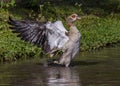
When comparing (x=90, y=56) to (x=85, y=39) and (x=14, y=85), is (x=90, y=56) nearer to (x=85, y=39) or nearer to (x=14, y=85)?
(x=85, y=39)

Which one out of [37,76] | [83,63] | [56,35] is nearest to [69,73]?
[37,76]

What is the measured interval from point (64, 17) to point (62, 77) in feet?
40.0

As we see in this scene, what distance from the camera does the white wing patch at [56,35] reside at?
14.7m

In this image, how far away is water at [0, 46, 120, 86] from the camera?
39.0 ft

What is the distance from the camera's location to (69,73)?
13.5 m

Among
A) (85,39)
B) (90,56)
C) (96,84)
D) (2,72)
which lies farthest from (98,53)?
(96,84)

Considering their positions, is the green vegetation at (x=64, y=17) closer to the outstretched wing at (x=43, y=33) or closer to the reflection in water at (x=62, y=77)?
the outstretched wing at (x=43, y=33)

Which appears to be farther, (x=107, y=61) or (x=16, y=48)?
(x=16, y=48)

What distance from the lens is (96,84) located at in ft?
37.9

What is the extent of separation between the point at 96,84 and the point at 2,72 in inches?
109

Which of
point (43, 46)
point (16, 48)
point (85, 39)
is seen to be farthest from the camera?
point (85, 39)

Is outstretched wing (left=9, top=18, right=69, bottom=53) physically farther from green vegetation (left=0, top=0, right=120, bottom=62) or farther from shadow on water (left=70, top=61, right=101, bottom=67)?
green vegetation (left=0, top=0, right=120, bottom=62)

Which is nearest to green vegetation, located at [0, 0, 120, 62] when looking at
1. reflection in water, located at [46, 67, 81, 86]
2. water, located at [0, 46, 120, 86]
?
water, located at [0, 46, 120, 86]

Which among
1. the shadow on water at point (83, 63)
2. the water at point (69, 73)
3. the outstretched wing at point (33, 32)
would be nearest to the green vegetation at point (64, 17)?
the outstretched wing at point (33, 32)
